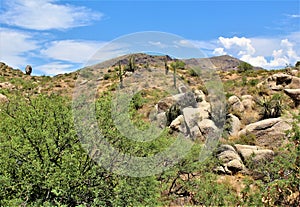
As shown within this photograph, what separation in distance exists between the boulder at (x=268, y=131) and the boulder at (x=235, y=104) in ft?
12.5

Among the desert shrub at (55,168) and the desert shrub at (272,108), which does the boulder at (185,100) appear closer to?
the desert shrub at (272,108)

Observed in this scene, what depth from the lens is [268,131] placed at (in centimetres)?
1995

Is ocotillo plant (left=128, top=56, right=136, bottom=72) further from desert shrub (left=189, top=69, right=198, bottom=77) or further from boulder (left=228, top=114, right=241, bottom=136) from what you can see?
boulder (left=228, top=114, right=241, bottom=136)

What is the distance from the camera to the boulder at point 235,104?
82.1 ft

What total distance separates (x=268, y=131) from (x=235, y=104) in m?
5.67

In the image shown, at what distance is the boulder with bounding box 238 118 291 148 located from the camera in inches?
758

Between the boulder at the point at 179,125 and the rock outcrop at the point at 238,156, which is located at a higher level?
the boulder at the point at 179,125

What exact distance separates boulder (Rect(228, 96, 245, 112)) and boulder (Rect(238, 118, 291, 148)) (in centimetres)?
381

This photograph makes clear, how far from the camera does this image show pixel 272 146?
19062mm

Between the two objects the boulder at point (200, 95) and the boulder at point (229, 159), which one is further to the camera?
the boulder at point (200, 95)

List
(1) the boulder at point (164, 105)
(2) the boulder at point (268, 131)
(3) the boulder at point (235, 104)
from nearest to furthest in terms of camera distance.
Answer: (2) the boulder at point (268, 131) → (3) the boulder at point (235, 104) → (1) the boulder at point (164, 105)

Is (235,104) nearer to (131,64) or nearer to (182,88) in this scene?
(182,88)

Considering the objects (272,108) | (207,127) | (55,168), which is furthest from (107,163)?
(272,108)

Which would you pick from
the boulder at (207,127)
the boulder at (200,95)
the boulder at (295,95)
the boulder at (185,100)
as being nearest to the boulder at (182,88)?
the boulder at (200,95)
